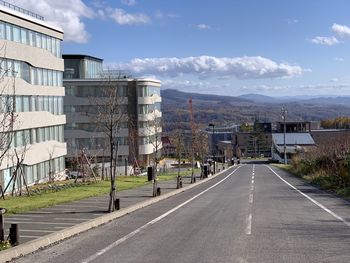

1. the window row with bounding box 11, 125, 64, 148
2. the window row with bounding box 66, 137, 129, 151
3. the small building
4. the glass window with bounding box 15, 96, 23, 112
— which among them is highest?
the glass window with bounding box 15, 96, 23, 112

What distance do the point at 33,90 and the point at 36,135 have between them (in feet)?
13.3

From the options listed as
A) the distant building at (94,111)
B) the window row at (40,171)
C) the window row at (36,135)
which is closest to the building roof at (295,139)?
the distant building at (94,111)

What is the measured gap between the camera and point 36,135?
1766 inches

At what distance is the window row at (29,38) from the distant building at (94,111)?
29.6 metres

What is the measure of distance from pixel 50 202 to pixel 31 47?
23.8 m

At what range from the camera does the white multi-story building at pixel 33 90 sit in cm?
3800

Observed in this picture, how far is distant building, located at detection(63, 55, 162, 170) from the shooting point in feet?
266

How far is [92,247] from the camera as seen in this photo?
11672mm

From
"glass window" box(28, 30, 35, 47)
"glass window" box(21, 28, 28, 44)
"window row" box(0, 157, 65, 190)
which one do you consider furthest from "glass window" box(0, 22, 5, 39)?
"window row" box(0, 157, 65, 190)

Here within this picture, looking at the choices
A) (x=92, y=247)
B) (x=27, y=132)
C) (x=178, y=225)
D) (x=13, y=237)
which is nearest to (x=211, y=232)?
(x=178, y=225)

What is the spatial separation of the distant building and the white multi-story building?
28.9m

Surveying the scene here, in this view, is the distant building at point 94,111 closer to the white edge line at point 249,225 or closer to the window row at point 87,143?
the window row at point 87,143

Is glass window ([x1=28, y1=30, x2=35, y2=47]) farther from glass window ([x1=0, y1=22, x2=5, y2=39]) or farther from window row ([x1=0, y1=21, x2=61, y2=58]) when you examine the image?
glass window ([x1=0, y1=22, x2=5, y2=39])

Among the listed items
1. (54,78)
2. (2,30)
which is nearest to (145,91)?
(54,78)
